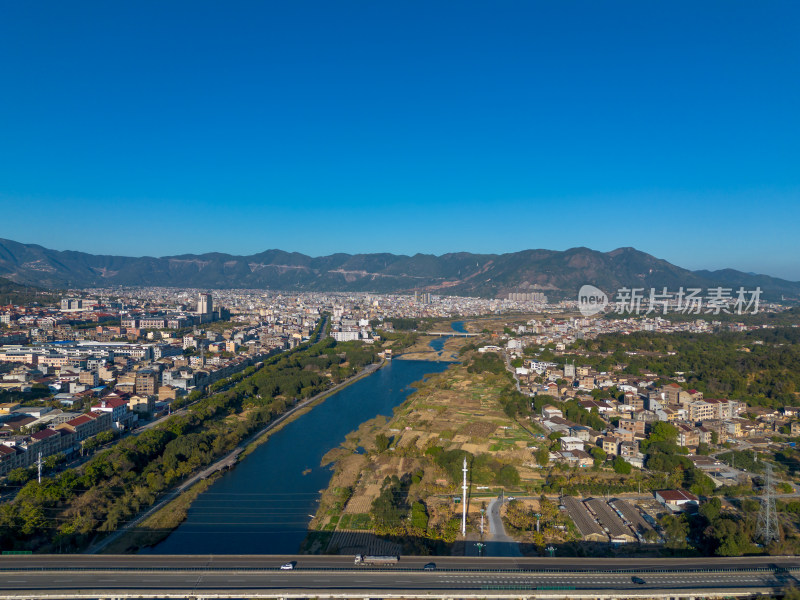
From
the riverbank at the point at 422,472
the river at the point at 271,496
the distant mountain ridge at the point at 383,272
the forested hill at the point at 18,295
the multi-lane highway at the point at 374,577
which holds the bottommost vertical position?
the river at the point at 271,496

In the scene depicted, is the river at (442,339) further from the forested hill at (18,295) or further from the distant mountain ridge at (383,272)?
the forested hill at (18,295)

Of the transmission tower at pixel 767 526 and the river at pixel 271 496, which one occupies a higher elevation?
the transmission tower at pixel 767 526

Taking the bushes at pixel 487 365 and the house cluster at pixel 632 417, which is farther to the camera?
the bushes at pixel 487 365

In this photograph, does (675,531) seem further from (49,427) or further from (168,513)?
(49,427)

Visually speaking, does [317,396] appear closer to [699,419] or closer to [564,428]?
[564,428]

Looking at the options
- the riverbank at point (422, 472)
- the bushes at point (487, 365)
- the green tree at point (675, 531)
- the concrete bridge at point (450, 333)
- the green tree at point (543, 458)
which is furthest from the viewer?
the concrete bridge at point (450, 333)

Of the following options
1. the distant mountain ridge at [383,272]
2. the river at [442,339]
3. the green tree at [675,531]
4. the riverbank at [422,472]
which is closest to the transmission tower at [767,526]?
the green tree at [675,531]

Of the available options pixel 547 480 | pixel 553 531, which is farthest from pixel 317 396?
pixel 553 531
